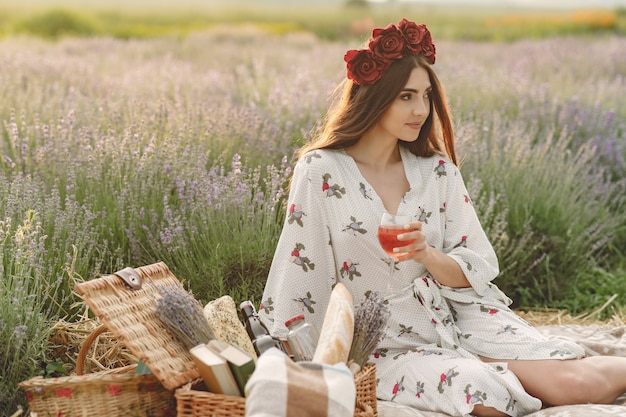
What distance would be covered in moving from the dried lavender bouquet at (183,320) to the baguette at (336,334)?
0.39 m

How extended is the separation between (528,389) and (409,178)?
91 cm

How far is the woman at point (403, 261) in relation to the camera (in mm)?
3260

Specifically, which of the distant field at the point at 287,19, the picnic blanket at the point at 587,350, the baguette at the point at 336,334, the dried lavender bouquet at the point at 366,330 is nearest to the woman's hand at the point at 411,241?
the dried lavender bouquet at the point at 366,330

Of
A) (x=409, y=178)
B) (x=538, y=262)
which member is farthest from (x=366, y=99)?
(x=538, y=262)

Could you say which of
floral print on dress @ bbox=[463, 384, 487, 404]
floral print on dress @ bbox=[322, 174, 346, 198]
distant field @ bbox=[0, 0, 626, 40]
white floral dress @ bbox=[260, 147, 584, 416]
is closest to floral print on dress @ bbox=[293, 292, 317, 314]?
white floral dress @ bbox=[260, 147, 584, 416]

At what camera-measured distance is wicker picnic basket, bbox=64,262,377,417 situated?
2.58m

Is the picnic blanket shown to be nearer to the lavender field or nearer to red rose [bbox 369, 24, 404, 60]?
the lavender field

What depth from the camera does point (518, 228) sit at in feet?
16.5

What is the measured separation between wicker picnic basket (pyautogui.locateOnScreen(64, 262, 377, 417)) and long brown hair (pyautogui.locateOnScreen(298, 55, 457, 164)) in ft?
3.19

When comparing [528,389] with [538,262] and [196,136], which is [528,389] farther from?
[196,136]

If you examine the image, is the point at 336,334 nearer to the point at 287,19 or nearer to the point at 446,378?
the point at 446,378

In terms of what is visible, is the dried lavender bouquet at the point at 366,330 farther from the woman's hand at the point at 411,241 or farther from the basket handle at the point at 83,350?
the basket handle at the point at 83,350

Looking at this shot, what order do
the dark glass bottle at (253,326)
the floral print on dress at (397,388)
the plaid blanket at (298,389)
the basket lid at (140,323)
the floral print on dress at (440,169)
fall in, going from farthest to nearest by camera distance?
the floral print on dress at (440,169) → the floral print on dress at (397,388) → the dark glass bottle at (253,326) → the basket lid at (140,323) → the plaid blanket at (298,389)

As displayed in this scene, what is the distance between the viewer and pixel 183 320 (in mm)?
→ 2807
